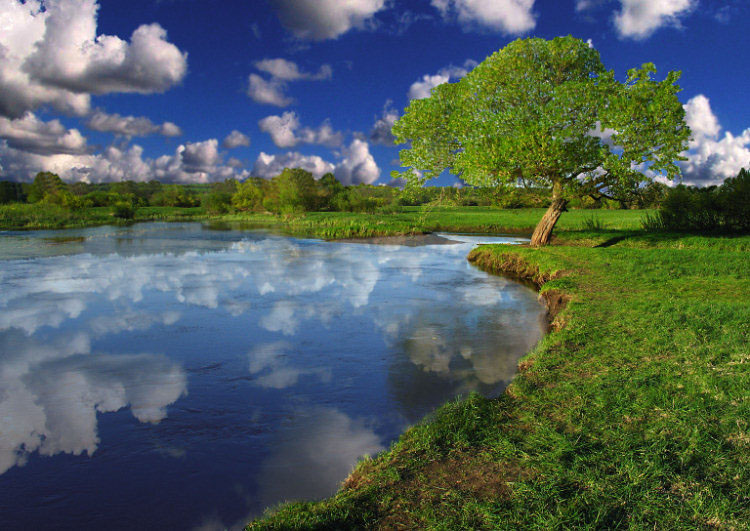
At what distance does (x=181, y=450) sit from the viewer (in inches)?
223

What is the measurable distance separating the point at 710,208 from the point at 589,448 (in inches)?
1037

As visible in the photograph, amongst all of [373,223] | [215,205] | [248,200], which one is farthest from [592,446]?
[215,205]

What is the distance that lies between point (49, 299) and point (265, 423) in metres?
12.4

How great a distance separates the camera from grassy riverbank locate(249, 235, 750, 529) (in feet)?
12.0

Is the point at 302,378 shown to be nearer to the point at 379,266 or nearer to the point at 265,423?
the point at 265,423

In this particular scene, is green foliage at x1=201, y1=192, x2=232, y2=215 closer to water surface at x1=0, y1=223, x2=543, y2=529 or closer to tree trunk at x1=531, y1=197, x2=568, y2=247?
water surface at x1=0, y1=223, x2=543, y2=529

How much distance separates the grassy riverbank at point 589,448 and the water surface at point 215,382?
0.97m

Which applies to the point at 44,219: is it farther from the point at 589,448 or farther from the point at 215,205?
the point at 589,448

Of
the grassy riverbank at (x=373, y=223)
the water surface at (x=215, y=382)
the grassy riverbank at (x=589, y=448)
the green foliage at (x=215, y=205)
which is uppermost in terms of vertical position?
the green foliage at (x=215, y=205)

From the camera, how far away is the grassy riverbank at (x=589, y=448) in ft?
12.0

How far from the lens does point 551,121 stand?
20.2 meters

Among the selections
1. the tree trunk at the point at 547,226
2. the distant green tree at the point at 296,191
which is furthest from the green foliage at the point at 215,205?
the tree trunk at the point at 547,226

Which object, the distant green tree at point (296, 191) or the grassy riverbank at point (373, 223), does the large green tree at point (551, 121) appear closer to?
the grassy riverbank at point (373, 223)

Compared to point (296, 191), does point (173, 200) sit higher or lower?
A: lower
